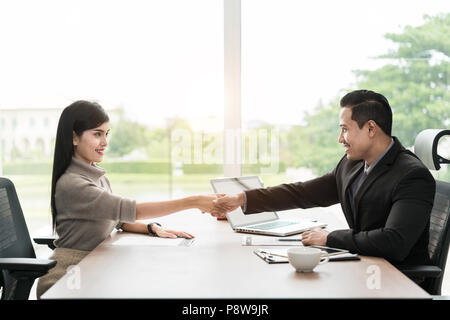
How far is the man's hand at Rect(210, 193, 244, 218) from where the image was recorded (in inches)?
99.6

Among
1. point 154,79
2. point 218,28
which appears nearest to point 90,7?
point 154,79

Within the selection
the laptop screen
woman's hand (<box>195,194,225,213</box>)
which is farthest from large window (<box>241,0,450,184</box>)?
woman's hand (<box>195,194,225,213</box>)

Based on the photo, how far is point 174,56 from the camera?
374cm

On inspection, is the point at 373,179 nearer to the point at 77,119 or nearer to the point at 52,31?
the point at 77,119

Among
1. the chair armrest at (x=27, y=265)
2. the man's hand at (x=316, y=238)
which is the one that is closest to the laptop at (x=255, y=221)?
the man's hand at (x=316, y=238)

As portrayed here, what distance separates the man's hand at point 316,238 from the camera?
205 cm

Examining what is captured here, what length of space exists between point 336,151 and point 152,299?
2594 mm

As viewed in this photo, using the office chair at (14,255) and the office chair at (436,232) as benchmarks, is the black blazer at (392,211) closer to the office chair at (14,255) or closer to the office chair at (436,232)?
the office chair at (436,232)

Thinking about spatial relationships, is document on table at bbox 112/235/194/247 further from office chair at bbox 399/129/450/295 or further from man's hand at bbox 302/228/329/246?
office chair at bbox 399/129/450/295

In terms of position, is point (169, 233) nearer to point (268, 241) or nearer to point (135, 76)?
point (268, 241)

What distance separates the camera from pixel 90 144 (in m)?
2.28

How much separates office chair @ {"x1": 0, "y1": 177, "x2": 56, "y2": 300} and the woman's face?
333 mm

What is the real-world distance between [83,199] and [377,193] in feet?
3.76

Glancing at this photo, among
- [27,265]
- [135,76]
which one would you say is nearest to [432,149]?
[27,265]
